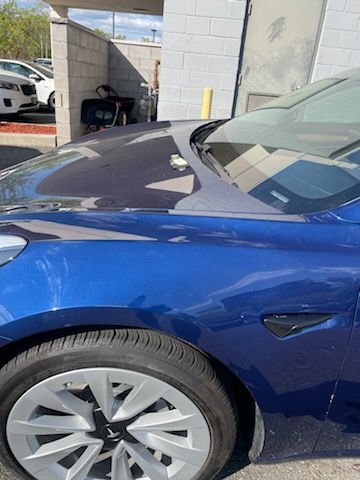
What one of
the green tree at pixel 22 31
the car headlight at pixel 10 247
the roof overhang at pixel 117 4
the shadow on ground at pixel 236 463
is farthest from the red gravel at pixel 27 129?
the green tree at pixel 22 31

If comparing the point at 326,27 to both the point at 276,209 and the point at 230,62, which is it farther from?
the point at 276,209

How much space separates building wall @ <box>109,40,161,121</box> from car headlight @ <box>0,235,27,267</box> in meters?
8.63

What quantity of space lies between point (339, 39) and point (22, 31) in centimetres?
3122

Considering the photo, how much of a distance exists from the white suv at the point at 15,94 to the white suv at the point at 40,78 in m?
1.60

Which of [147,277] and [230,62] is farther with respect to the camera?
[230,62]

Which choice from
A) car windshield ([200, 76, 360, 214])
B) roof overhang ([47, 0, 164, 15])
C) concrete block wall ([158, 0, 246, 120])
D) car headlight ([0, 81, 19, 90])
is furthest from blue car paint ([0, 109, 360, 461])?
roof overhang ([47, 0, 164, 15])

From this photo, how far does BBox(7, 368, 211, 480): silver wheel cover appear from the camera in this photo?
1.38 m

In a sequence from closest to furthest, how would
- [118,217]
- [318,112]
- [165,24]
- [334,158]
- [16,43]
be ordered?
[118,217] → [334,158] → [318,112] → [165,24] → [16,43]

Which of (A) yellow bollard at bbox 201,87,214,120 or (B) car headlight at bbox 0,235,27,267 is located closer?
(B) car headlight at bbox 0,235,27,267

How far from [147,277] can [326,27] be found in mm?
6402

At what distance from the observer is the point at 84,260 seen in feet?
4.20

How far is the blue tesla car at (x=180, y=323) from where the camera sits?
126 centimetres

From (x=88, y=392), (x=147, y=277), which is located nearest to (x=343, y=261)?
(x=147, y=277)

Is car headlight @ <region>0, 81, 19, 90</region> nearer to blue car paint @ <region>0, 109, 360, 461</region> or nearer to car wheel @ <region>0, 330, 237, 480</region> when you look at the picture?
blue car paint @ <region>0, 109, 360, 461</region>
